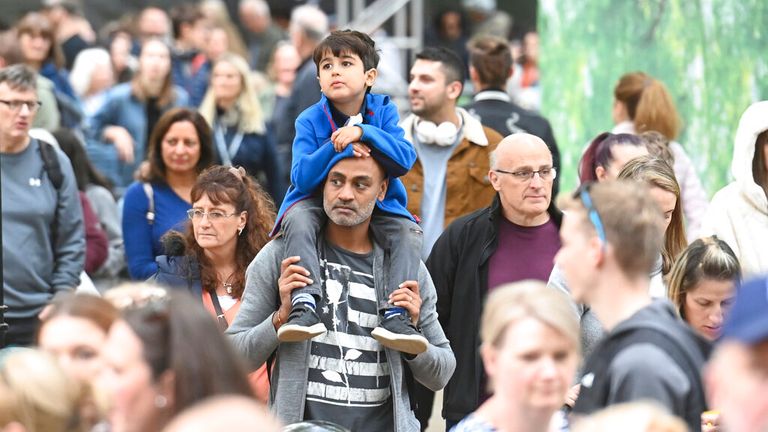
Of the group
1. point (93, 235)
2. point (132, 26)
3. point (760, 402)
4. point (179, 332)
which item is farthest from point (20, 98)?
point (132, 26)

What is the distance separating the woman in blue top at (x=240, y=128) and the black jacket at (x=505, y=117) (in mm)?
1974

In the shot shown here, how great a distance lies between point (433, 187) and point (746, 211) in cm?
199

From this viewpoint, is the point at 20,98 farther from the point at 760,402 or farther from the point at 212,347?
the point at 760,402

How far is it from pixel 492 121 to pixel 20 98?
9.86ft

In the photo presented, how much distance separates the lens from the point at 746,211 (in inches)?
312

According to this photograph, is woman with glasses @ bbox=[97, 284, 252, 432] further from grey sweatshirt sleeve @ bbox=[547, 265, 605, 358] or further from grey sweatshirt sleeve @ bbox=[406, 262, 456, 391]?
grey sweatshirt sleeve @ bbox=[547, 265, 605, 358]

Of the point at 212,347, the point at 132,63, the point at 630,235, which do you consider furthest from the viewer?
the point at 132,63

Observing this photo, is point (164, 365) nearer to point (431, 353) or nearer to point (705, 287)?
point (431, 353)

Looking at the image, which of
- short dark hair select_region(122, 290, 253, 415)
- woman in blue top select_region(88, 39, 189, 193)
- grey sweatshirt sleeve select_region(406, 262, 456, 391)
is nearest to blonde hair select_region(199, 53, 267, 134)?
woman in blue top select_region(88, 39, 189, 193)

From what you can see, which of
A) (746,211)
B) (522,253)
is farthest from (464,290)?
(746,211)

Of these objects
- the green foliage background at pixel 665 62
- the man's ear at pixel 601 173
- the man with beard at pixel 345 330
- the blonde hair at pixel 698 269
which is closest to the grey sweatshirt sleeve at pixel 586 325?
the blonde hair at pixel 698 269

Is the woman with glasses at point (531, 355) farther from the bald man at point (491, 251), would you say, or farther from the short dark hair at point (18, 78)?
the short dark hair at point (18, 78)

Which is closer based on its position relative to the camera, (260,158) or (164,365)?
(164,365)

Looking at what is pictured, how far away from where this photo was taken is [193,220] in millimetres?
7488
